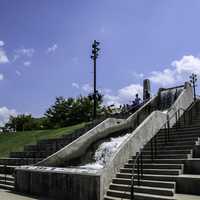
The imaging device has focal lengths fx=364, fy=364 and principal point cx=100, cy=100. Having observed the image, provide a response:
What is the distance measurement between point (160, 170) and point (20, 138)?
61.2 ft

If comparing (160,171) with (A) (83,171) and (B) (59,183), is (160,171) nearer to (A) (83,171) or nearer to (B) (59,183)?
(A) (83,171)

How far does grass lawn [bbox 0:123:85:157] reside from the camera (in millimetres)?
25078

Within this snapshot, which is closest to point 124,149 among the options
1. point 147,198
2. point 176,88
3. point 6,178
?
point 147,198

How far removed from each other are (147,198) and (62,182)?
321 cm

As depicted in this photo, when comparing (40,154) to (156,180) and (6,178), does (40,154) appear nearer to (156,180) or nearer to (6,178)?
(6,178)

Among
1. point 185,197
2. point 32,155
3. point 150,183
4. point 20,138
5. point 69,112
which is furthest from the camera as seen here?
point 69,112

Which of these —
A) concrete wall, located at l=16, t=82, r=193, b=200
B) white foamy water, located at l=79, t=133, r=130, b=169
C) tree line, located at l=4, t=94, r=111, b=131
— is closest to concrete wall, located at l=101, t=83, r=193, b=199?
concrete wall, located at l=16, t=82, r=193, b=200

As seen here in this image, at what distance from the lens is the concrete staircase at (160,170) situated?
1019cm

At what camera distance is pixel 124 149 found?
13.1 m

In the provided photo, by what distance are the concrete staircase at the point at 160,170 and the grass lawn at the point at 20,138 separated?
11626 millimetres

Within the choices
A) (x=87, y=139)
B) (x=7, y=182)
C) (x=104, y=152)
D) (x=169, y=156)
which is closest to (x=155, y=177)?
(x=169, y=156)

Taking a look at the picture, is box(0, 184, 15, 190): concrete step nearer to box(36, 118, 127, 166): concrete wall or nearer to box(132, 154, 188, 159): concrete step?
box(36, 118, 127, 166): concrete wall

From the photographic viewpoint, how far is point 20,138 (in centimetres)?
2822

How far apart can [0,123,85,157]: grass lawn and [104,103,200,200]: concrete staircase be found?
38.1 feet
